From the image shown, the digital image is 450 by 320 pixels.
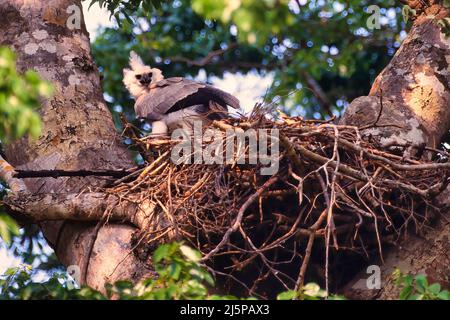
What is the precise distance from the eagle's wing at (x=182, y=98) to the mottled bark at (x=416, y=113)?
1037 mm

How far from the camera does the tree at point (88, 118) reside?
6.35 meters

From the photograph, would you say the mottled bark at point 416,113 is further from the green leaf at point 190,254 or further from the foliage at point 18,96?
the foliage at point 18,96

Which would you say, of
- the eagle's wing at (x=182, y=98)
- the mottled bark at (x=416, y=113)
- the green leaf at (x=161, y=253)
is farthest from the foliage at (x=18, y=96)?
the eagle's wing at (x=182, y=98)

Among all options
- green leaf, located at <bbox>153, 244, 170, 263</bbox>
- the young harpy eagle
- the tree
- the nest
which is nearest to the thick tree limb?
the tree

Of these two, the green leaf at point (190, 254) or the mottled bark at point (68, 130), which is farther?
the mottled bark at point (68, 130)

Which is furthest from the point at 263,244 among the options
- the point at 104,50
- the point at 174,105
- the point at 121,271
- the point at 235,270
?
the point at 104,50

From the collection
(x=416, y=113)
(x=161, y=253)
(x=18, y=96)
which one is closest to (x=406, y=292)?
(x=161, y=253)

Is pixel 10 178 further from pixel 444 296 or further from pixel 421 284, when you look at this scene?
pixel 444 296

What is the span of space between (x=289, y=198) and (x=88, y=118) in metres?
1.65

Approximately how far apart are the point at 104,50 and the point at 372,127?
21.0 feet

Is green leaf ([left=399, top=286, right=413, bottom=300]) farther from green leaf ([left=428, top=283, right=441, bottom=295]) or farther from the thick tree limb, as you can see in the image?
the thick tree limb

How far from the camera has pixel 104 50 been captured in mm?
12445

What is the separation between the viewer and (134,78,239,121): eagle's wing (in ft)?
24.9
